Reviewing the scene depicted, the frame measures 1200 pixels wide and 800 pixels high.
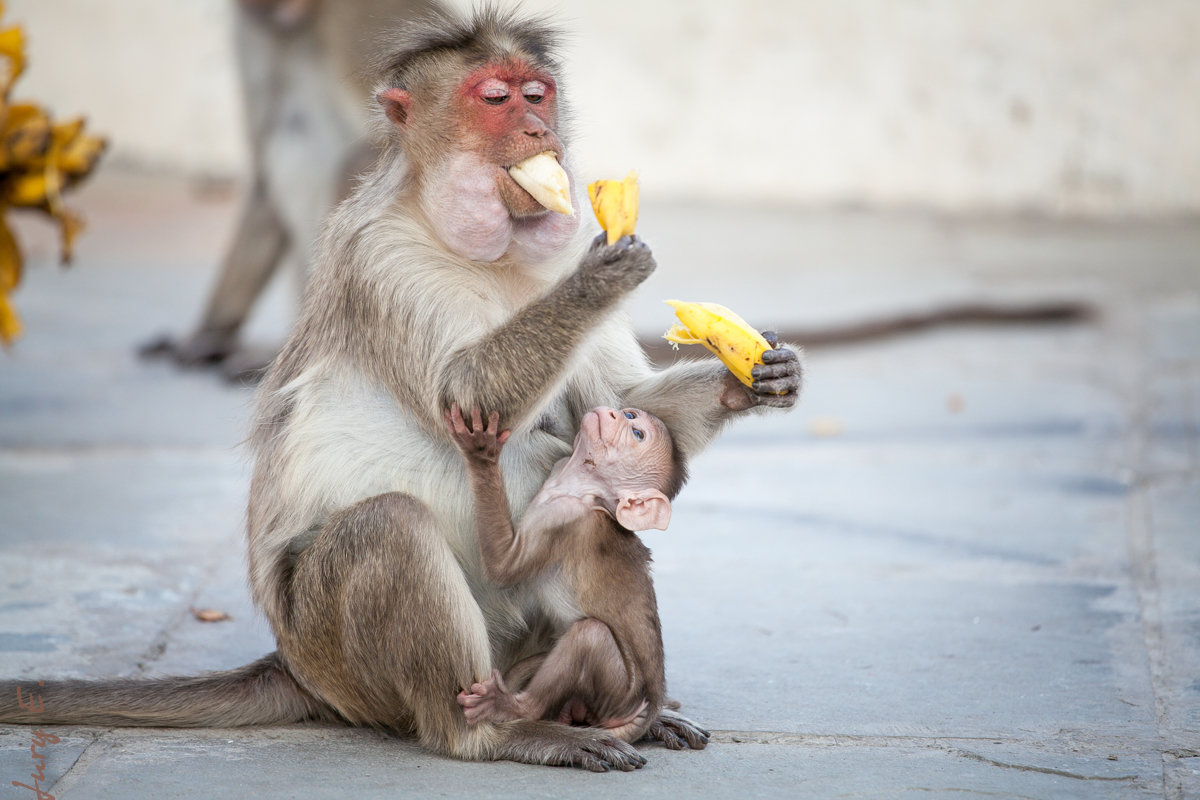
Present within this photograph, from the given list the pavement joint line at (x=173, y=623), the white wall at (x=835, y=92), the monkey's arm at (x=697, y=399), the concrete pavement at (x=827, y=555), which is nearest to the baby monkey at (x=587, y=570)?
the concrete pavement at (x=827, y=555)

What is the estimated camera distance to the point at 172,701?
3250 mm

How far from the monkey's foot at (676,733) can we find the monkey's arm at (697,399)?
62 cm

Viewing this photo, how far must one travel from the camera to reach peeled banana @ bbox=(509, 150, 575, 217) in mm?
3080

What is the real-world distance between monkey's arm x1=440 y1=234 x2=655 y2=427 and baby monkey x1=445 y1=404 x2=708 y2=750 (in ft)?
0.20

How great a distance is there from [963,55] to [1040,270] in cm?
195

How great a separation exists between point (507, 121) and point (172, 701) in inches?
58.1

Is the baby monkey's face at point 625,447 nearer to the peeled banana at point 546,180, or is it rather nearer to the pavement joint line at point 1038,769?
the peeled banana at point 546,180

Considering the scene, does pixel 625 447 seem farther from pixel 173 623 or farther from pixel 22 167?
pixel 22 167

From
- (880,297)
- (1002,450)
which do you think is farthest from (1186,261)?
(1002,450)

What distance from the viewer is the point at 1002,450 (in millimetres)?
5867

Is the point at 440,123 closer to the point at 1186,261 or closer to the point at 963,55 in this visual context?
the point at 1186,261

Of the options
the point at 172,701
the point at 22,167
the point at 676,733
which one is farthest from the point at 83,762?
the point at 22,167

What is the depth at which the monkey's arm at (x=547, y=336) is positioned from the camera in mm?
3057

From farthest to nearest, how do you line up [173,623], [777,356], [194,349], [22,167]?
1. [194,349]
2. [22,167]
3. [173,623]
4. [777,356]
